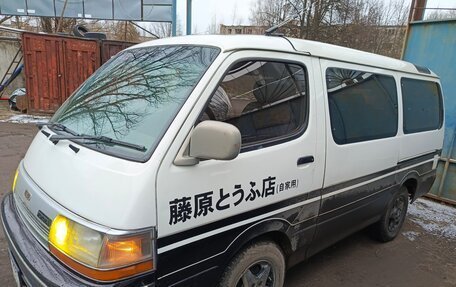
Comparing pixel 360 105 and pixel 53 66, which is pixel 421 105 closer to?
pixel 360 105

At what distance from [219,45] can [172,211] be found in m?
1.05

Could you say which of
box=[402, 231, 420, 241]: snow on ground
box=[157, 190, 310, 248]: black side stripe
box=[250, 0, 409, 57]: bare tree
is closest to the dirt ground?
box=[402, 231, 420, 241]: snow on ground

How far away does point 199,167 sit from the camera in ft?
6.05

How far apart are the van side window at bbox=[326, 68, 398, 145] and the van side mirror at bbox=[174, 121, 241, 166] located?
122 centimetres

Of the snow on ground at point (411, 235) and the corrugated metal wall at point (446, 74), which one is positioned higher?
the corrugated metal wall at point (446, 74)

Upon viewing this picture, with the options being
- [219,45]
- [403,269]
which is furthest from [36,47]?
[403,269]

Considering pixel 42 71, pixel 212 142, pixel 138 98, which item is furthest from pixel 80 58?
pixel 212 142

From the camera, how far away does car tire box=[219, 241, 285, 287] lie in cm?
216

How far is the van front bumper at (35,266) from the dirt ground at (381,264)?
96cm

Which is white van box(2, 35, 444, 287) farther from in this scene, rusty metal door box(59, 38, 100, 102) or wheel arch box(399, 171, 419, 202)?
rusty metal door box(59, 38, 100, 102)

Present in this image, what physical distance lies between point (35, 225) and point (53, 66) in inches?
387

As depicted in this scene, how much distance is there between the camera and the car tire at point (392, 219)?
3.91 meters

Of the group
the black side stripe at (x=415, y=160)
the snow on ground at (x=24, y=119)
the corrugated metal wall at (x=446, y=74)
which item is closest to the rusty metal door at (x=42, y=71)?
the snow on ground at (x=24, y=119)

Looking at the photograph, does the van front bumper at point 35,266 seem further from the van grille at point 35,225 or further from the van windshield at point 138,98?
the van windshield at point 138,98
